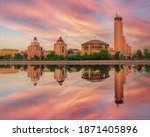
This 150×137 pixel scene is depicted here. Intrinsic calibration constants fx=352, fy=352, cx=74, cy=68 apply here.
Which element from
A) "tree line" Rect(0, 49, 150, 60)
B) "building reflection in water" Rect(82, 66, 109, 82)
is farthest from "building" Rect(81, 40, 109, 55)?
"building reflection in water" Rect(82, 66, 109, 82)

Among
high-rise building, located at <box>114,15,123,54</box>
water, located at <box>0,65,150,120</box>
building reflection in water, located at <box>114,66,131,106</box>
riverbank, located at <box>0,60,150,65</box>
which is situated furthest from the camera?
Result: riverbank, located at <box>0,60,150,65</box>

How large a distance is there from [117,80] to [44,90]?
84cm

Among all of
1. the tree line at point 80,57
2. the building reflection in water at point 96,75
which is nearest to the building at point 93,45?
the tree line at point 80,57

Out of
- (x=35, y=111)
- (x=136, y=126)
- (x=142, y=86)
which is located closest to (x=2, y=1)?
(x=35, y=111)

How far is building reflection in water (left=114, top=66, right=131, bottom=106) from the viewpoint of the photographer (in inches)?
113

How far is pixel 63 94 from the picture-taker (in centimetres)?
298

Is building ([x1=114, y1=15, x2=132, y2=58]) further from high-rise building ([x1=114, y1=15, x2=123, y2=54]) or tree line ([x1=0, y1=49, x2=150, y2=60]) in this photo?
tree line ([x1=0, y1=49, x2=150, y2=60])

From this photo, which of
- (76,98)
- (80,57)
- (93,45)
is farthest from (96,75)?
(76,98)

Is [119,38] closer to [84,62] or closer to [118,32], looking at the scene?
[118,32]

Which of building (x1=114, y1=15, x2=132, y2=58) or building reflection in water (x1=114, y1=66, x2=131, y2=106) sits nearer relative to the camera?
building reflection in water (x1=114, y1=66, x2=131, y2=106)

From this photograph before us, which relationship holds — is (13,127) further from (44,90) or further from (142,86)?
(142,86)

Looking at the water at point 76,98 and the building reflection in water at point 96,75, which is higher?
the building reflection in water at point 96,75

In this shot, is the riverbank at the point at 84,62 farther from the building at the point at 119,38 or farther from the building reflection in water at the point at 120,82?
the building at the point at 119,38

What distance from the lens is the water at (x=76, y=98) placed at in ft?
8.01
